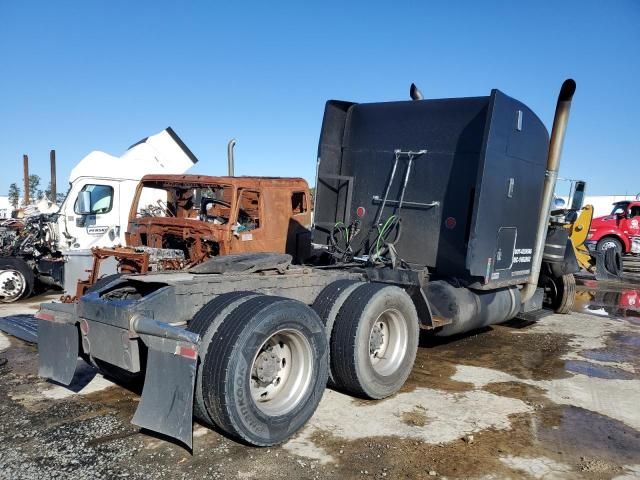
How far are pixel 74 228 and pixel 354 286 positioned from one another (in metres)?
7.18

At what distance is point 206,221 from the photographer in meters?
7.65

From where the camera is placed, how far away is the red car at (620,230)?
19266mm

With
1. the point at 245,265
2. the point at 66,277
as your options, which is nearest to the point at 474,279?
the point at 245,265

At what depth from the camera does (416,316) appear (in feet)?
18.0

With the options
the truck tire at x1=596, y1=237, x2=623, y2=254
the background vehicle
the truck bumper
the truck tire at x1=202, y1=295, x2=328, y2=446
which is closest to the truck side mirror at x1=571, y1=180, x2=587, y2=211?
the truck tire at x1=202, y1=295, x2=328, y2=446

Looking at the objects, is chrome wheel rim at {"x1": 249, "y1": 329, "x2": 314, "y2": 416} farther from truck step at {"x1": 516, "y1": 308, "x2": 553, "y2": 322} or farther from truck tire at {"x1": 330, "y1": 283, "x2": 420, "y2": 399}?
truck step at {"x1": 516, "y1": 308, "x2": 553, "y2": 322}

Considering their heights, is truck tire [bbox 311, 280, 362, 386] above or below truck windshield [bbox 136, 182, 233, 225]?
below

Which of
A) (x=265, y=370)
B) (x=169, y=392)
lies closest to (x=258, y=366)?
(x=265, y=370)

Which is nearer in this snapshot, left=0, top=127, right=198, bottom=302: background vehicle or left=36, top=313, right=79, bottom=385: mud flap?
left=36, top=313, right=79, bottom=385: mud flap

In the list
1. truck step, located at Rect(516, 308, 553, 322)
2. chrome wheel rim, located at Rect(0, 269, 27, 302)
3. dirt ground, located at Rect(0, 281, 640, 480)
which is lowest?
chrome wheel rim, located at Rect(0, 269, 27, 302)

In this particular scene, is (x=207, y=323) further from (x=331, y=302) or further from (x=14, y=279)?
(x=14, y=279)

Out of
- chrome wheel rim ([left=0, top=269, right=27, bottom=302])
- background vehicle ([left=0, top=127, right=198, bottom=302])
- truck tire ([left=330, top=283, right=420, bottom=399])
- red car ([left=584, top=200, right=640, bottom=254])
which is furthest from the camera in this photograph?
red car ([left=584, top=200, right=640, bottom=254])

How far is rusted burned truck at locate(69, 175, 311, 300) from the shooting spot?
23.9ft

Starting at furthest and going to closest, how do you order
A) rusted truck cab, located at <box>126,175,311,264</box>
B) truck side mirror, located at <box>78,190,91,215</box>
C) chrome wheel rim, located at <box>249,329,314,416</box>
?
truck side mirror, located at <box>78,190,91,215</box>, rusted truck cab, located at <box>126,175,311,264</box>, chrome wheel rim, located at <box>249,329,314,416</box>
